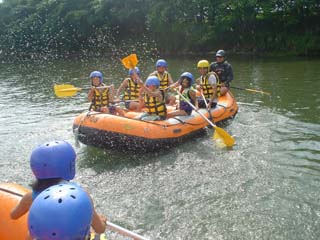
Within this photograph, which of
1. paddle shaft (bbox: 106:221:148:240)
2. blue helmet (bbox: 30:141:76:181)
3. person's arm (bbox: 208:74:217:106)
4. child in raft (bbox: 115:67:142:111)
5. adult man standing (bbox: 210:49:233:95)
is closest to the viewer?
blue helmet (bbox: 30:141:76:181)

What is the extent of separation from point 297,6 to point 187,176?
18648 mm

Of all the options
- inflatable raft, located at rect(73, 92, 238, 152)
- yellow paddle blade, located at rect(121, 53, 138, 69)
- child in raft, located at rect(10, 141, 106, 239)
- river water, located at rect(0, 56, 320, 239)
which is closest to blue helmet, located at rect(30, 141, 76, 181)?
child in raft, located at rect(10, 141, 106, 239)

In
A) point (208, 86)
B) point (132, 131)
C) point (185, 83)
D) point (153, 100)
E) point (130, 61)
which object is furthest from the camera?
point (208, 86)

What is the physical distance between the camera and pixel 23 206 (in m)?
2.84

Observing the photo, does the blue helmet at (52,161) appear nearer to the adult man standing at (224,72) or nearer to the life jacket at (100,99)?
the life jacket at (100,99)

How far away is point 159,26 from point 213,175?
22137 mm

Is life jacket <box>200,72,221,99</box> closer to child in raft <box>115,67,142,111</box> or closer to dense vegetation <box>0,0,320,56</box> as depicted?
child in raft <box>115,67,142,111</box>

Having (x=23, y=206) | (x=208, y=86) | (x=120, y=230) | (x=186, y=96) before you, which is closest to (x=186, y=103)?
(x=186, y=96)

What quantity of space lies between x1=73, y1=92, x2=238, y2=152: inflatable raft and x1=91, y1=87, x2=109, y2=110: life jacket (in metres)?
0.75

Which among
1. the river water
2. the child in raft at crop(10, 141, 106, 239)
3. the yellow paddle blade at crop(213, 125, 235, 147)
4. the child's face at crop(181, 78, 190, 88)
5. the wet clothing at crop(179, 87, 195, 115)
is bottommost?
the river water

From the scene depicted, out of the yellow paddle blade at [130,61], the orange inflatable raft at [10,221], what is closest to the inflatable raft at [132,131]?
the yellow paddle blade at [130,61]

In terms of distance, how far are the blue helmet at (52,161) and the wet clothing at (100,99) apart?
5.00 metres

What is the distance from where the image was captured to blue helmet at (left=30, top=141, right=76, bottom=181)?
2.56 m

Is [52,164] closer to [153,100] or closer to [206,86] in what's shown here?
[153,100]
